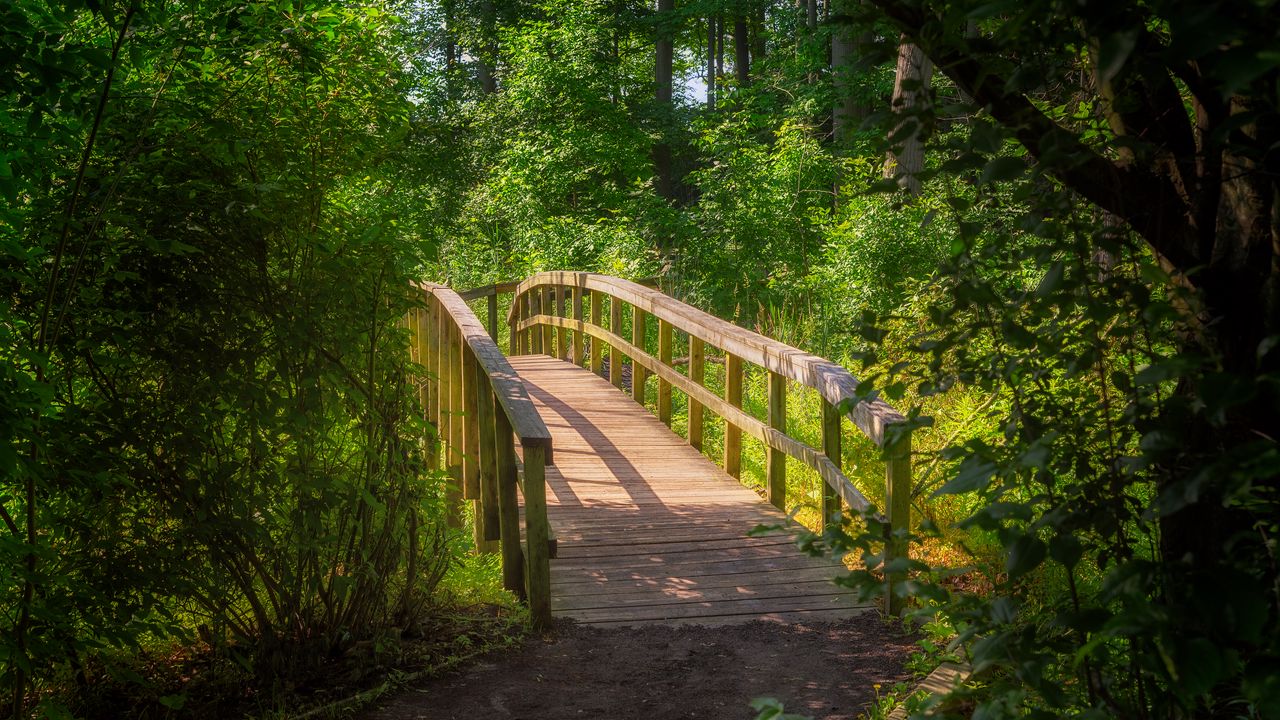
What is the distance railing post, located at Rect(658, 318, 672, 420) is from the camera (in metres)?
8.09

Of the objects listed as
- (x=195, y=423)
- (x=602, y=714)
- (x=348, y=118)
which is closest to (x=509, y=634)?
(x=602, y=714)

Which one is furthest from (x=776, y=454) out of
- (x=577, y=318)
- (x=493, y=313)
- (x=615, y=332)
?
(x=493, y=313)

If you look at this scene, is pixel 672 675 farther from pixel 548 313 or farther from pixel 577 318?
pixel 548 313

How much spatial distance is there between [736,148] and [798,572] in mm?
11417

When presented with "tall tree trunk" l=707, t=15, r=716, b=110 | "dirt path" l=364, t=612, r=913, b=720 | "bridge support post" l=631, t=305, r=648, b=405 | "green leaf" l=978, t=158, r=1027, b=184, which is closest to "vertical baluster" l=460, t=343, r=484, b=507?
"dirt path" l=364, t=612, r=913, b=720

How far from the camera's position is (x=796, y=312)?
1143 cm

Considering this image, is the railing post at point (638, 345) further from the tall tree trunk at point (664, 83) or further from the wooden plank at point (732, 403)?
the tall tree trunk at point (664, 83)

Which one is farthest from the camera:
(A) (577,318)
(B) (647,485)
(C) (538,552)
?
(A) (577,318)

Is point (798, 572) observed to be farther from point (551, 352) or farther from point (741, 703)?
point (551, 352)

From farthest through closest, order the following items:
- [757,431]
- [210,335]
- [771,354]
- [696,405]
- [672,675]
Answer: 1. [696,405]
2. [757,431]
3. [771,354]
4. [672,675]
5. [210,335]

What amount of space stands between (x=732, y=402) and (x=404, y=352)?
306 cm

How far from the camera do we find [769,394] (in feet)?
19.3

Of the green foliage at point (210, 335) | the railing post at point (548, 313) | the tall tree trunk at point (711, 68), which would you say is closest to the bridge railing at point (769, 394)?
the railing post at point (548, 313)

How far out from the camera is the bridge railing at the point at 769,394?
4062mm
